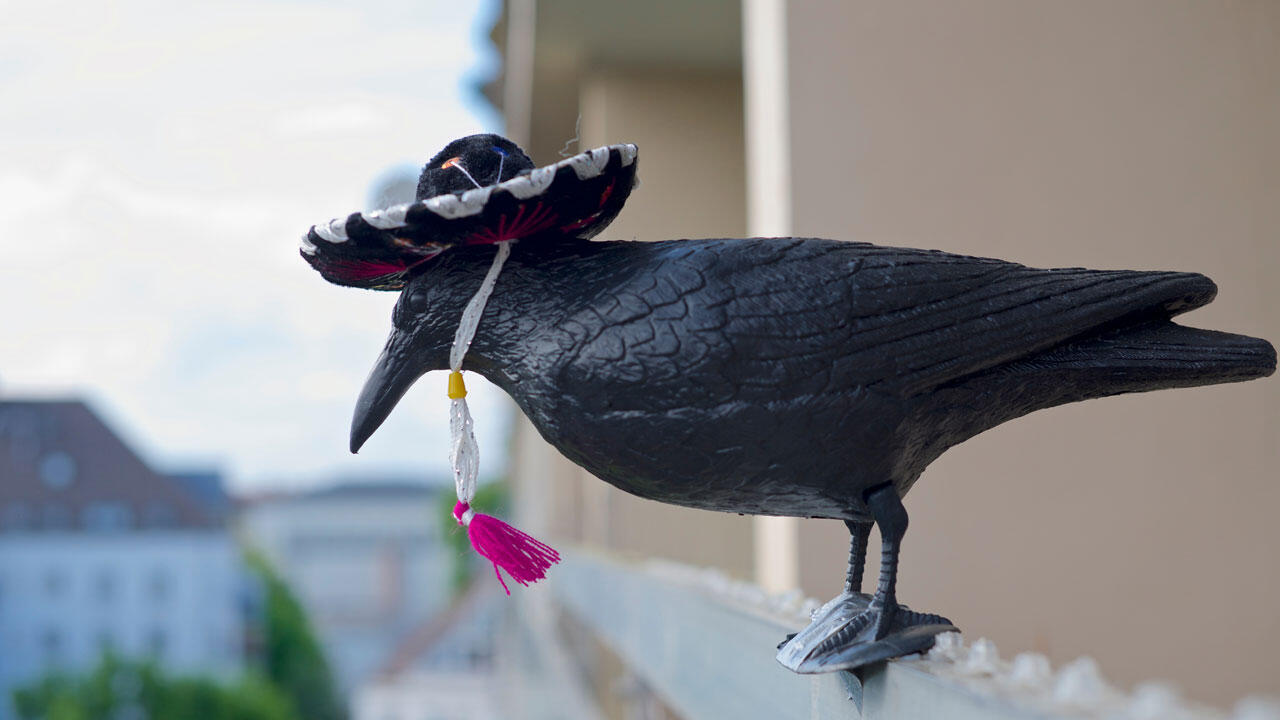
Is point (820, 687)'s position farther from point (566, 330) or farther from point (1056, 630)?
point (1056, 630)

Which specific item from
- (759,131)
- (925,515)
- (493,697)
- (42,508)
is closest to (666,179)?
(759,131)

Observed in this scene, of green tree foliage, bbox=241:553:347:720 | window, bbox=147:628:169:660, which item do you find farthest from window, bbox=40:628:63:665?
green tree foliage, bbox=241:553:347:720

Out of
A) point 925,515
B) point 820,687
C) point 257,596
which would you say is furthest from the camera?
point 257,596

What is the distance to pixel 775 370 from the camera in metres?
0.55

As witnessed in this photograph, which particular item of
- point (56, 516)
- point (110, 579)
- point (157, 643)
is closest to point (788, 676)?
point (110, 579)

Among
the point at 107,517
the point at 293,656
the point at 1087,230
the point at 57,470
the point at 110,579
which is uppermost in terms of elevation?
the point at 1087,230

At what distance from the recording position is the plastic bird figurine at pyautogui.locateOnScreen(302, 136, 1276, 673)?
554 millimetres

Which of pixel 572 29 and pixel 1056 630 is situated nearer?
pixel 1056 630

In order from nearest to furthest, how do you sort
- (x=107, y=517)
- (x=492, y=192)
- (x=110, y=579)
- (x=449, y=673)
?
1. (x=492, y=192)
2. (x=449, y=673)
3. (x=110, y=579)
4. (x=107, y=517)

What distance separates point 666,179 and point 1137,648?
4.81ft

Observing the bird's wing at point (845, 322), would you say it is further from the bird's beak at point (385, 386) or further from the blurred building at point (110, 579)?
the blurred building at point (110, 579)

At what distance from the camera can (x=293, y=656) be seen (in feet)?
63.1

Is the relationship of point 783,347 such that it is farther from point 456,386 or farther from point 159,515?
point 159,515

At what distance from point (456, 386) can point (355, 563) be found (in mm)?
23220
